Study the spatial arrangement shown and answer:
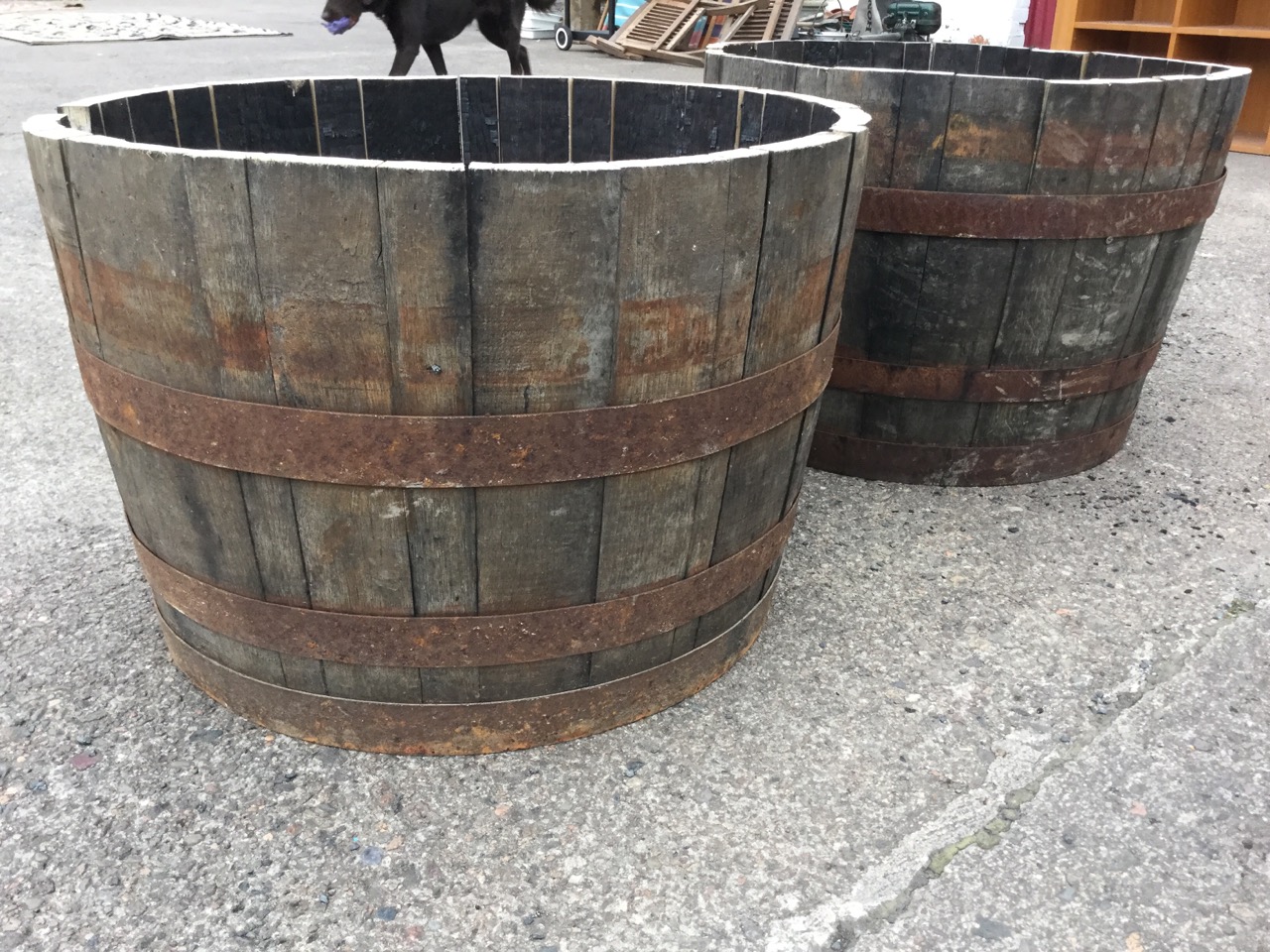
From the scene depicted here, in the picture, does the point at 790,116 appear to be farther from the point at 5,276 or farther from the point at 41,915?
the point at 5,276

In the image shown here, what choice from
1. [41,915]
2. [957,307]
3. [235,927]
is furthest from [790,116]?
[41,915]

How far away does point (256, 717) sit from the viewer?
2188 mm

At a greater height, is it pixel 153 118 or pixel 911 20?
pixel 153 118

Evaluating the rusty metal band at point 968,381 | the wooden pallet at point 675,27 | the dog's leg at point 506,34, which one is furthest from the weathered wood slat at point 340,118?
the wooden pallet at point 675,27

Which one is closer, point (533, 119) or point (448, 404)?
point (448, 404)

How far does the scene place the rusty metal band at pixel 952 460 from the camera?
331cm

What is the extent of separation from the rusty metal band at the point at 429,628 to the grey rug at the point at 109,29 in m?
15.7

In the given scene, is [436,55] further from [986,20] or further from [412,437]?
[412,437]

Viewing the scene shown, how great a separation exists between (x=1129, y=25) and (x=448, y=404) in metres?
9.54

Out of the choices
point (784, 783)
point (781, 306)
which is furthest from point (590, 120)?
point (784, 783)

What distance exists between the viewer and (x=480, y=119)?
3.12 meters

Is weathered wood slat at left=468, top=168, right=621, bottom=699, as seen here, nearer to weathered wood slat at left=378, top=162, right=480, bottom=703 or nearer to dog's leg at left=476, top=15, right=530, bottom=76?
weathered wood slat at left=378, top=162, right=480, bottom=703

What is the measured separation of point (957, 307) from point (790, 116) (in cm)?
86

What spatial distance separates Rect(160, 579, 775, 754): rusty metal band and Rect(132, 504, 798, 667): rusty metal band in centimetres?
13
